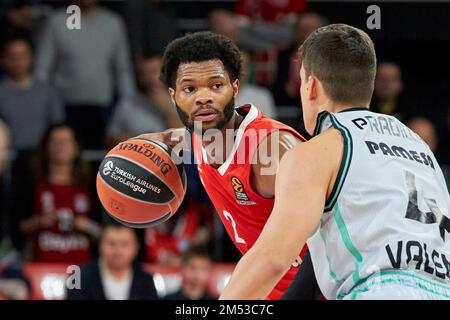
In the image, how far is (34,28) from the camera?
8.51m

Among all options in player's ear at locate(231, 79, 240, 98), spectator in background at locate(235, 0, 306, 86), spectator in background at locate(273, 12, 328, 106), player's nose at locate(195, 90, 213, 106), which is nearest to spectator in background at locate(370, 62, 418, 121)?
spectator in background at locate(273, 12, 328, 106)

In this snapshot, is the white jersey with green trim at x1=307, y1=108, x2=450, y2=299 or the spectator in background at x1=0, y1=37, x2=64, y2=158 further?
the spectator in background at x1=0, y1=37, x2=64, y2=158

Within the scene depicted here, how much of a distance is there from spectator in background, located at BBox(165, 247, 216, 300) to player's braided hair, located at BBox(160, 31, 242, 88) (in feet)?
8.27

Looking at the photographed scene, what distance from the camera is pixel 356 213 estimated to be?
2949mm

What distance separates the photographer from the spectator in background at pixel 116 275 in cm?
649

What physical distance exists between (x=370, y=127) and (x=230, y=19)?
203 inches

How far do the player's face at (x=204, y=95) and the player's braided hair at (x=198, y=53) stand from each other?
3 cm

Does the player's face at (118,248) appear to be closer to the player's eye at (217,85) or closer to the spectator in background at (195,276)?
the spectator in background at (195,276)

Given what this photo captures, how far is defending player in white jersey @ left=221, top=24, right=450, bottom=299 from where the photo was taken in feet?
9.15

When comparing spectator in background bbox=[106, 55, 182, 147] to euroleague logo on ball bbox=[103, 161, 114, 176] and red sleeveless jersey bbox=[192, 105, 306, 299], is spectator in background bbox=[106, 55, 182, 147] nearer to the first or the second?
euroleague logo on ball bbox=[103, 161, 114, 176]

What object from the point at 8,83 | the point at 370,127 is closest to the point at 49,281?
the point at 8,83

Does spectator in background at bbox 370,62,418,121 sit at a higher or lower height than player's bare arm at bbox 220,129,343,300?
lower

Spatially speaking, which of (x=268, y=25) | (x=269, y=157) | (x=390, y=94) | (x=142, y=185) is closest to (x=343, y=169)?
(x=269, y=157)

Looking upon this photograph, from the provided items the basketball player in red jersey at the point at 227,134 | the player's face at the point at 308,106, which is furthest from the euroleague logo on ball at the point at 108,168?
the player's face at the point at 308,106
